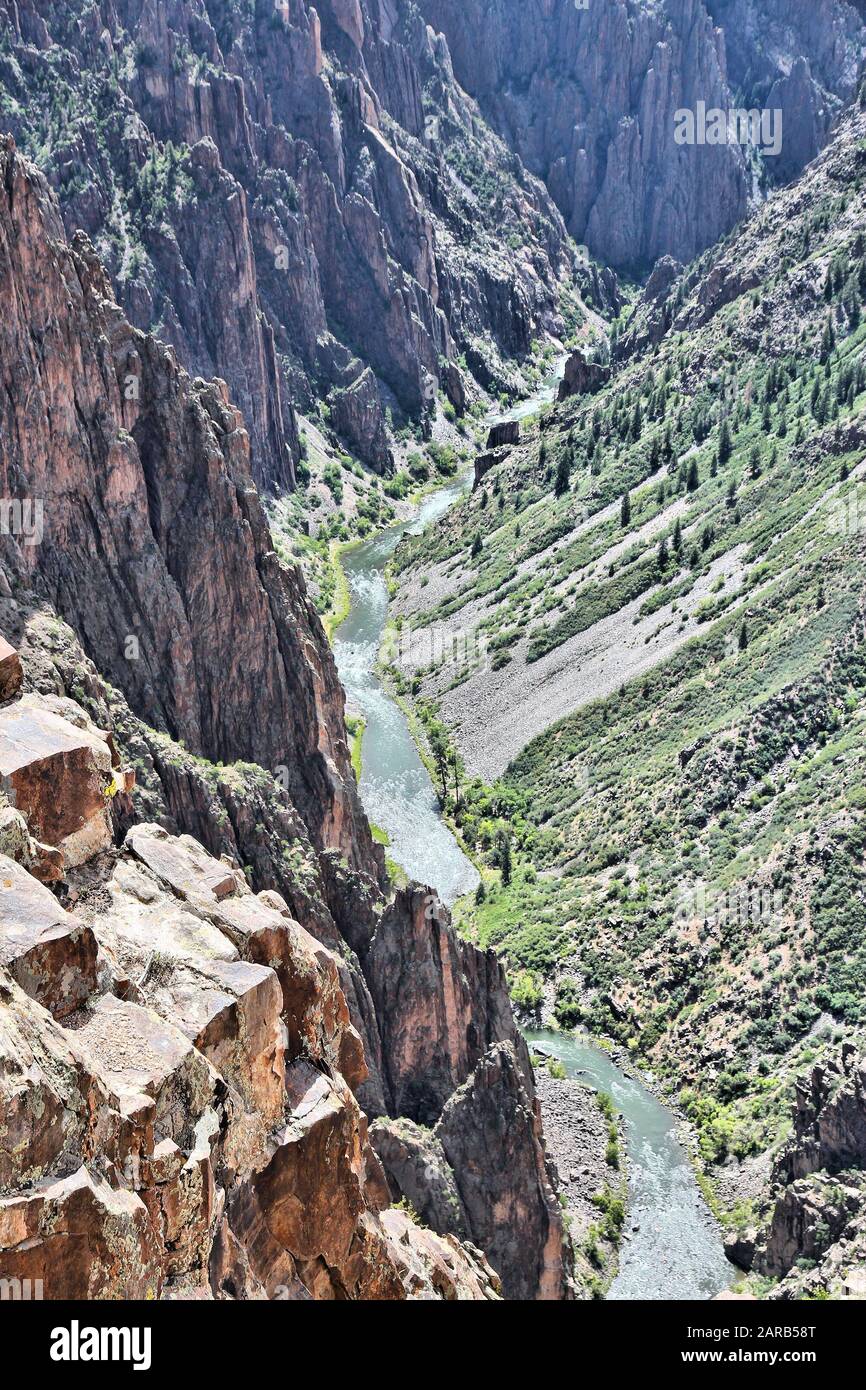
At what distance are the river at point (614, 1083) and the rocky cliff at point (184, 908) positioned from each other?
14652mm

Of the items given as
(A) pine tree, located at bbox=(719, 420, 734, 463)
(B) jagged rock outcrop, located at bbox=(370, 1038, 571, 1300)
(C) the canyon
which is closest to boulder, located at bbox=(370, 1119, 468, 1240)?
(B) jagged rock outcrop, located at bbox=(370, 1038, 571, 1300)

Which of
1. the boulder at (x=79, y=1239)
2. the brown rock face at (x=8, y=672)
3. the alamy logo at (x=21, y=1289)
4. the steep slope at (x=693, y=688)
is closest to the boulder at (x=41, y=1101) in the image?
the boulder at (x=79, y=1239)

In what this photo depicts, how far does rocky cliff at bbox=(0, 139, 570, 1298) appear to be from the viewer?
22.5 metres

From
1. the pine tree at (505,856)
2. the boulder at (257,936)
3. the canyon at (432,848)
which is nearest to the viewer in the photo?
the canyon at (432,848)

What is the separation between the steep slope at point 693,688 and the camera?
9062cm

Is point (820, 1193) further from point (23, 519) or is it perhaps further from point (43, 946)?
point (43, 946)

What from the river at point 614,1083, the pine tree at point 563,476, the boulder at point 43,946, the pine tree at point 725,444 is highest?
the pine tree at point 725,444

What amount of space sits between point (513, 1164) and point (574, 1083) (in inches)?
1231

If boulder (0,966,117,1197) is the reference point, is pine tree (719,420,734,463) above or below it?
above

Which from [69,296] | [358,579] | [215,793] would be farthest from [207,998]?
[358,579]

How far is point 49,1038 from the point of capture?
69.1ft

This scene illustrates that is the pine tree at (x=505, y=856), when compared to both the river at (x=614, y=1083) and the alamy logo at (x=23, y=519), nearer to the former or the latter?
the river at (x=614, y=1083)

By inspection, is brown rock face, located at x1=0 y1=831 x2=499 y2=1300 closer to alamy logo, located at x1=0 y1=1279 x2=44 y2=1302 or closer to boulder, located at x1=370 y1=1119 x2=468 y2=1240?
alamy logo, located at x1=0 y1=1279 x2=44 y2=1302
